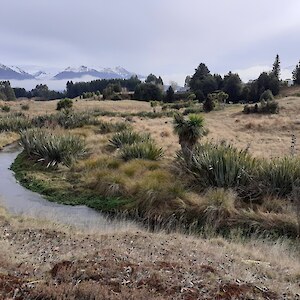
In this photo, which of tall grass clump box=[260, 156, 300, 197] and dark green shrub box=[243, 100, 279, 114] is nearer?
tall grass clump box=[260, 156, 300, 197]

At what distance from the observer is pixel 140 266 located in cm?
573

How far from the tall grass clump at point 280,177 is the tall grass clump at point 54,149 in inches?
326

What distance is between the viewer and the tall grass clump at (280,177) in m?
10.6

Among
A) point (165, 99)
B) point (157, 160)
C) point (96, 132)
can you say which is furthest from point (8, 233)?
point (165, 99)

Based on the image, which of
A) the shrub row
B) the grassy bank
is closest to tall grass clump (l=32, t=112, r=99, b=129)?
the grassy bank

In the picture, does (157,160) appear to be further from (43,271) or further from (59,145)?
(43,271)

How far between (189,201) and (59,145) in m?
8.25

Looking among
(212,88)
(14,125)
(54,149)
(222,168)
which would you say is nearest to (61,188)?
(54,149)

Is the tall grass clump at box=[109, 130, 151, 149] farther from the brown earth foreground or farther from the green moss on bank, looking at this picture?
the brown earth foreground

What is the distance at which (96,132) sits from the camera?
85.8 feet

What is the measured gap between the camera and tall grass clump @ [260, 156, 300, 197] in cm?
1065

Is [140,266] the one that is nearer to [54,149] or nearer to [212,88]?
[54,149]

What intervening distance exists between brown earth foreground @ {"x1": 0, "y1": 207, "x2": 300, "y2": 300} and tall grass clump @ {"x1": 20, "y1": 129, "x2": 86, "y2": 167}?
8.52 m

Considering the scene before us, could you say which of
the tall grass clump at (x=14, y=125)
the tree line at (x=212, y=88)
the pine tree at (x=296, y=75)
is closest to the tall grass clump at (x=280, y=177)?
the tall grass clump at (x=14, y=125)
